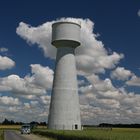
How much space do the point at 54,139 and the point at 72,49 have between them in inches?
910

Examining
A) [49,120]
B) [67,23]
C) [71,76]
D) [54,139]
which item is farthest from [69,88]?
[54,139]

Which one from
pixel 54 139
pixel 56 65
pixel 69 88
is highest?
pixel 56 65

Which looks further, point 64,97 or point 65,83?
point 65,83

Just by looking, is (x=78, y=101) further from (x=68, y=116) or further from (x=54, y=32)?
(x=54, y=32)

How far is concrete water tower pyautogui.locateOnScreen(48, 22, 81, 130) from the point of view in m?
59.7

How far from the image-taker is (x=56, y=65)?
202 ft

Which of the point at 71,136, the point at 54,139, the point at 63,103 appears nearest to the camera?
the point at 71,136

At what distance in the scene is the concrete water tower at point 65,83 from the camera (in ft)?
196

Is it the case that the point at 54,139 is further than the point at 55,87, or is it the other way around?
the point at 55,87

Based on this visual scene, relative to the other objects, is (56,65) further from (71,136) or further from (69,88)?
(71,136)

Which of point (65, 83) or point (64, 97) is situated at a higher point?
point (65, 83)

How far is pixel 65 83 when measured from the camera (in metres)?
59.9

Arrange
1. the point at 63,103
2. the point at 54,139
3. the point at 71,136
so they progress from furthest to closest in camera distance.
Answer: the point at 63,103
the point at 54,139
the point at 71,136

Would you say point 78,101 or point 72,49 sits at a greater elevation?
point 72,49
